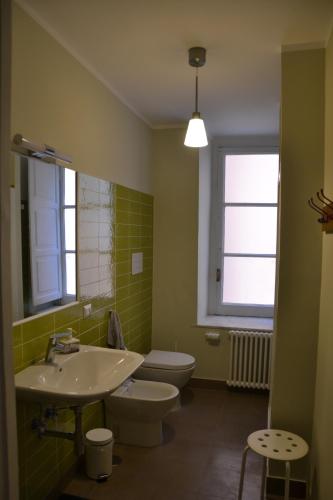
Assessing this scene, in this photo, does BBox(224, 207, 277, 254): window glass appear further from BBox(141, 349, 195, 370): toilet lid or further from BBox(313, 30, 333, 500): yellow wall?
BBox(313, 30, 333, 500): yellow wall

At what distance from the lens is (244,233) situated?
3898 mm

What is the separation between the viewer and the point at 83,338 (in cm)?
228

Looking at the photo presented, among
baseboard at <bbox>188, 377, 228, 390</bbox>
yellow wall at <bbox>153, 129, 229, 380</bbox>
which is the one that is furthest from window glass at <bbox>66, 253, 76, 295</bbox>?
baseboard at <bbox>188, 377, 228, 390</bbox>

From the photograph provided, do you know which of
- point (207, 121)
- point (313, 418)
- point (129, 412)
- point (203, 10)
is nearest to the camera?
point (203, 10)

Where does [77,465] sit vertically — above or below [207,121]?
below

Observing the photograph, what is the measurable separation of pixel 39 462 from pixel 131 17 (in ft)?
7.44

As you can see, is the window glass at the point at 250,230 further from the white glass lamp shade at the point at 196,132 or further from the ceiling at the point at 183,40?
the white glass lamp shade at the point at 196,132

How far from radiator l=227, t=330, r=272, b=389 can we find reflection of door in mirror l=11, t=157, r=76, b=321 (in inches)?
73.2

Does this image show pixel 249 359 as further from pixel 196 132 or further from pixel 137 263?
pixel 196 132

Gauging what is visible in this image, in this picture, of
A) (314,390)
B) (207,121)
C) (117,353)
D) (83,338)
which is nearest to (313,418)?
(314,390)

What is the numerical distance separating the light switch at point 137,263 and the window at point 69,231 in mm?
986

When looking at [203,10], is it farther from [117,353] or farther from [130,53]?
[117,353]

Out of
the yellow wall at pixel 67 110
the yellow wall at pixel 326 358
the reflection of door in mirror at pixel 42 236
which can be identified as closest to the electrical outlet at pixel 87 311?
the reflection of door in mirror at pixel 42 236

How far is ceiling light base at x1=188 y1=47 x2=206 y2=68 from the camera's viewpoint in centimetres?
206
